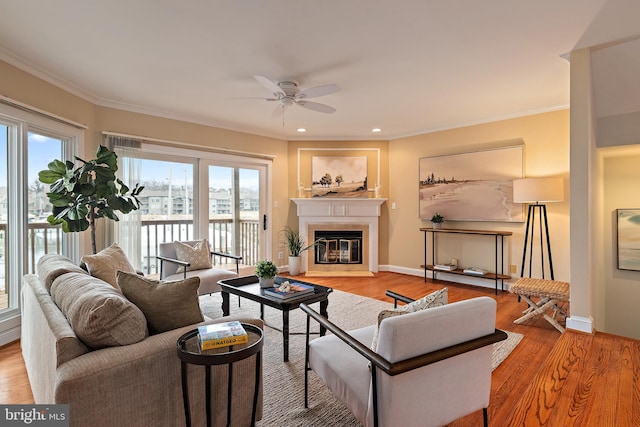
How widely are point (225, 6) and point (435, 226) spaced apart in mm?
4357

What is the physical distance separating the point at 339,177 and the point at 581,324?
4.09 m

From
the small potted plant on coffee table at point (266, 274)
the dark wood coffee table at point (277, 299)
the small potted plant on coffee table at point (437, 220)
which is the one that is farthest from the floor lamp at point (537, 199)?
the small potted plant on coffee table at point (266, 274)

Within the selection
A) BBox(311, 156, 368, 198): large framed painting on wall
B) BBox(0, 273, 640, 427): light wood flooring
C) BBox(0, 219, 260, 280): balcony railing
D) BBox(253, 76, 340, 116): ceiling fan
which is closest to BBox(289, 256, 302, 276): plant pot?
BBox(0, 219, 260, 280): balcony railing

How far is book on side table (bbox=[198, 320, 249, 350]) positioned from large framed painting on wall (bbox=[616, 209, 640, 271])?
183 inches

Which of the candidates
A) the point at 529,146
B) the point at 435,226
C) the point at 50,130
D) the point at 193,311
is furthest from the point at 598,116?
the point at 50,130

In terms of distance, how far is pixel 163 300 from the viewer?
171cm

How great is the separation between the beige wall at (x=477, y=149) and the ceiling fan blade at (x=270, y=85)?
3127 millimetres

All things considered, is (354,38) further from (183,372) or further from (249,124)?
(249,124)

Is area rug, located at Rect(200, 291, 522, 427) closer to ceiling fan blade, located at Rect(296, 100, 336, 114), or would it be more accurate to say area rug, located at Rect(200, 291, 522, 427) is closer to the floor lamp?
the floor lamp

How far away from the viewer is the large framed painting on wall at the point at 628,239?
3.88m

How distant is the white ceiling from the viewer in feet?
7.30

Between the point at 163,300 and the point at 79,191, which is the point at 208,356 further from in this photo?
A: the point at 79,191

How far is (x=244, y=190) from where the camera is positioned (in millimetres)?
5621

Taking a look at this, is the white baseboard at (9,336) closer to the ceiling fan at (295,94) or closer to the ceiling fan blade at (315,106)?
the ceiling fan at (295,94)
